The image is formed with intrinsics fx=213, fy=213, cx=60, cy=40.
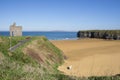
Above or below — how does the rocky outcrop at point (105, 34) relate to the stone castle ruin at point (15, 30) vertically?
below

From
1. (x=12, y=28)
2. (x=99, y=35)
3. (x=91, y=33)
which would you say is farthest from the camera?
(x=91, y=33)

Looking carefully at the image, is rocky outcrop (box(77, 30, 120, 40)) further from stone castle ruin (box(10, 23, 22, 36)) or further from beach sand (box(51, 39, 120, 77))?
stone castle ruin (box(10, 23, 22, 36))

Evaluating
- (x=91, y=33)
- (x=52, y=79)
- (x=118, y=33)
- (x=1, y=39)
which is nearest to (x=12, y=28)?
(x=1, y=39)

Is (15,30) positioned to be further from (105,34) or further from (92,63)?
(105,34)

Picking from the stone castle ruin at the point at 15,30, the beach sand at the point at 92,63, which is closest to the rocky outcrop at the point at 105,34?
the beach sand at the point at 92,63

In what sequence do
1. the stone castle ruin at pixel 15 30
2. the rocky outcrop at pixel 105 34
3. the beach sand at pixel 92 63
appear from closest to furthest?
the beach sand at pixel 92 63 → the stone castle ruin at pixel 15 30 → the rocky outcrop at pixel 105 34

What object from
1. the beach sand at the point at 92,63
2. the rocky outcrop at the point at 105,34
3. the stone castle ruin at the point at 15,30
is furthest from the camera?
the rocky outcrop at the point at 105,34

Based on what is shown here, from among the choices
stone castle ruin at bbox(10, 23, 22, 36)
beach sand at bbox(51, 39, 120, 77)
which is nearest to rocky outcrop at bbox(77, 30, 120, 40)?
beach sand at bbox(51, 39, 120, 77)

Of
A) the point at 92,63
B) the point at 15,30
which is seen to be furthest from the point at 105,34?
the point at 92,63

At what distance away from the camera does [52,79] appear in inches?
314

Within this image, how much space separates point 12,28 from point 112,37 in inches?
Result: 2339

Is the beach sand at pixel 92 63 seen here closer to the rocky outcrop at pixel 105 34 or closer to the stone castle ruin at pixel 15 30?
the stone castle ruin at pixel 15 30

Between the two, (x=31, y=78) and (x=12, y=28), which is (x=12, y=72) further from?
(x=12, y=28)

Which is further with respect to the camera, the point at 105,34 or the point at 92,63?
the point at 105,34
